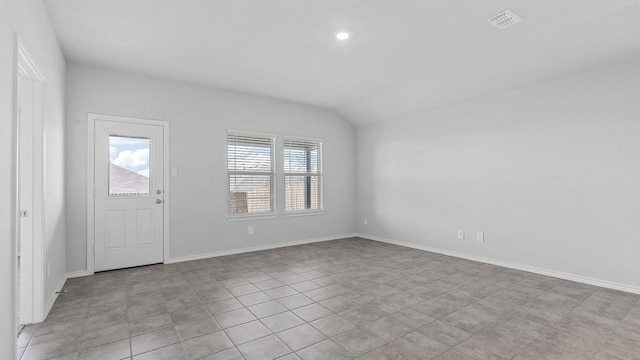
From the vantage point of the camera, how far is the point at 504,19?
2.89 m

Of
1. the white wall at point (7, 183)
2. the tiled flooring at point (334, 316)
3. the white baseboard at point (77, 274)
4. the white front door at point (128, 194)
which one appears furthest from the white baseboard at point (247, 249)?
the white wall at point (7, 183)

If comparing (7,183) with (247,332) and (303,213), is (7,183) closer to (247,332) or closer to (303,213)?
(247,332)

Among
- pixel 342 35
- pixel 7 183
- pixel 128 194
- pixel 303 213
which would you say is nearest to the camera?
pixel 7 183

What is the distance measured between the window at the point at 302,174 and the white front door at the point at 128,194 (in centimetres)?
218

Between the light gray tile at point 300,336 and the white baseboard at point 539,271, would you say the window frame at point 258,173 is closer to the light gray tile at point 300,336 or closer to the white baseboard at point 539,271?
the white baseboard at point 539,271

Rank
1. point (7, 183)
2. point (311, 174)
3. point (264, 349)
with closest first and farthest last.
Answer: point (7, 183), point (264, 349), point (311, 174)

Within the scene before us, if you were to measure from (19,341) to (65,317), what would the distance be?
0.42m

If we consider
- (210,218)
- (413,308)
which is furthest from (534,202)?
(210,218)

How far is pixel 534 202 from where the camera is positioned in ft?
13.4

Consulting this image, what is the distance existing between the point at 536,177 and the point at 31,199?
5.37 meters

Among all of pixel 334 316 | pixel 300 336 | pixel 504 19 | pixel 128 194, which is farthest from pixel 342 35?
pixel 128 194

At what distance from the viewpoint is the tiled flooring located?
2172 mm

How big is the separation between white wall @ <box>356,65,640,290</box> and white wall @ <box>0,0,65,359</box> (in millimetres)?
4953

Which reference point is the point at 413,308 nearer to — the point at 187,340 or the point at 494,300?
the point at 494,300
